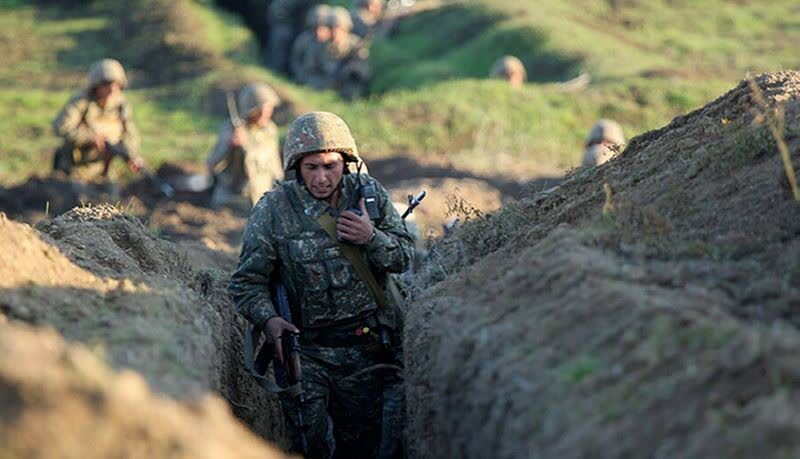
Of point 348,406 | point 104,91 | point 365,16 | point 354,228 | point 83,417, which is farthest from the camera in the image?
point 365,16

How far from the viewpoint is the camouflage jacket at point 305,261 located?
25.7ft

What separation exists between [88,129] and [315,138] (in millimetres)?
10305

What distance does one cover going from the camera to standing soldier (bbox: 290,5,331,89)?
29500 mm

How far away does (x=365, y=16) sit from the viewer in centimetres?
3300

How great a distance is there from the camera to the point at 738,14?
3444cm

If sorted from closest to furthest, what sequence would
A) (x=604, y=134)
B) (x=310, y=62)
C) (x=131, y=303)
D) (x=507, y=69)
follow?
(x=131, y=303), (x=604, y=134), (x=507, y=69), (x=310, y=62)

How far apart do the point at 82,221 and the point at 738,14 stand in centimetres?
2827

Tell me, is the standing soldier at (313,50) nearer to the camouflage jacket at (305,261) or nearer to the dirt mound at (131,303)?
the dirt mound at (131,303)

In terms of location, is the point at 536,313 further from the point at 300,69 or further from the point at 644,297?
the point at 300,69

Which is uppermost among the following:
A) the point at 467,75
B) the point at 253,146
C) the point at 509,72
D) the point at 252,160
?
the point at 467,75

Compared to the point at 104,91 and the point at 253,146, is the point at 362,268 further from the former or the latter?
the point at 104,91

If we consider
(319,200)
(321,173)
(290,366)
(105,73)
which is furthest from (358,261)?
(105,73)

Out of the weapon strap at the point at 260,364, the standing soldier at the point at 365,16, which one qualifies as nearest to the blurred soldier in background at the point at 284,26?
the standing soldier at the point at 365,16

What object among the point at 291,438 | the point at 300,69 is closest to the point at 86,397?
the point at 291,438
